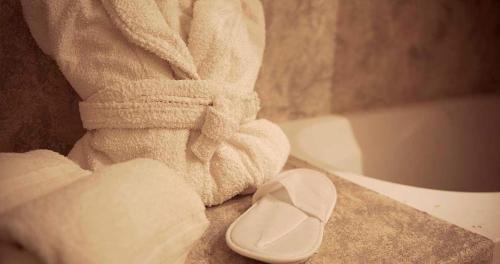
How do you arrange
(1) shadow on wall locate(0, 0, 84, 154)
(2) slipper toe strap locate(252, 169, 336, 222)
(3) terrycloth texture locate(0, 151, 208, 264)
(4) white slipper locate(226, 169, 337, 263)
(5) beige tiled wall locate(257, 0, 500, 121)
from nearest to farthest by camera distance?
(3) terrycloth texture locate(0, 151, 208, 264) < (4) white slipper locate(226, 169, 337, 263) < (2) slipper toe strap locate(252, 169, 336, 222) < (1) shadow on wall locate(0, 0, 84, 154) < (5) beige tiled wall locate(257, 0, 500, 121)

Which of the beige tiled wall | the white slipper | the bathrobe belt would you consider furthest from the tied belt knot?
the beige tiled wall

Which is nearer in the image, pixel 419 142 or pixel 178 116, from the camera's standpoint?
pixel 178 116

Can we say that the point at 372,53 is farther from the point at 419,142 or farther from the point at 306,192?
the point at 306,192

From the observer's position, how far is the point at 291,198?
0.64 m

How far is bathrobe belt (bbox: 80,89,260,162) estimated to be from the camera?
61 centimetres

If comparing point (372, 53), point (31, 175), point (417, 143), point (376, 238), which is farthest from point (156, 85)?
point (417, 143)

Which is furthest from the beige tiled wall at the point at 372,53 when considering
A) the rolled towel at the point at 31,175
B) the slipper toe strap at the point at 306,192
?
the rolled towel at the point at 31,175

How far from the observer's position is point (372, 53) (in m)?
1.29

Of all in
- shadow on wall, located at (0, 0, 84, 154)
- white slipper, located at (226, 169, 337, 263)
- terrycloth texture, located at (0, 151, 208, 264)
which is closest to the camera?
terrycloth texture, located at (0, 151, 208, 264)

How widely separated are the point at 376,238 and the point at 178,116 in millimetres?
368

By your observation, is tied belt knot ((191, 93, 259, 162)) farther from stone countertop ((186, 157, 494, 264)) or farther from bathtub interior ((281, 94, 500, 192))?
bathtub interior ((281, 94, 500, 192))

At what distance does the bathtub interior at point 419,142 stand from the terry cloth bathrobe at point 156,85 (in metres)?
0.44

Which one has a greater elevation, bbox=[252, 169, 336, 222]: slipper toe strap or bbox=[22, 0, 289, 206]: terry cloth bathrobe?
bbox=[22, 0, 289, 206]: terry cloth bathrobe

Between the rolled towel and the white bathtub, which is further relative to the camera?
the white bathtub
